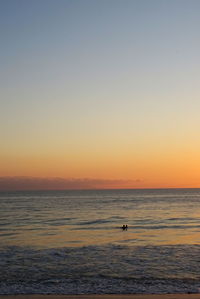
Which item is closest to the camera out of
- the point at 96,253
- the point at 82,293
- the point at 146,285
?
the point at 82,293

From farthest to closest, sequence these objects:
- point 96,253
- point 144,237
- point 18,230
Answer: point 18,230 → point 144,237 → point 96,253

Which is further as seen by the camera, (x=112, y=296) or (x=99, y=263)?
(x=99, y=263)

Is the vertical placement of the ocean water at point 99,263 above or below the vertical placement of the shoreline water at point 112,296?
below

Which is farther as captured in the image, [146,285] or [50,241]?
[50,241]

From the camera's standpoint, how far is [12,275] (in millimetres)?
16688

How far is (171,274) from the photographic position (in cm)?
1686

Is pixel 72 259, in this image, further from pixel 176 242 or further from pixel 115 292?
pixel 176 242

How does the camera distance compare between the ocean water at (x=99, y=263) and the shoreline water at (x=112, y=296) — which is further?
the ocean water at (x=99, y=263)

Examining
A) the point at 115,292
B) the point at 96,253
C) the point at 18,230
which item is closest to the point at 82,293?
the point at 115,292

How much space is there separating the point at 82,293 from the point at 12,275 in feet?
16.4

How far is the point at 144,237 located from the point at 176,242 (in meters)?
3.96

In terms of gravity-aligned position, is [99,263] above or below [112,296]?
below

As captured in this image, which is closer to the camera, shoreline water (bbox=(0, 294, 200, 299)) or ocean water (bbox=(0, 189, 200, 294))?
shoreline water (bbox=(0, 294, 200, 299))

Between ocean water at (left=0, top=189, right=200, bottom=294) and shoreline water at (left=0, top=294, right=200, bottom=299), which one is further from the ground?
shoreline water at (left=0, top=294, right=200, bottom=299)
